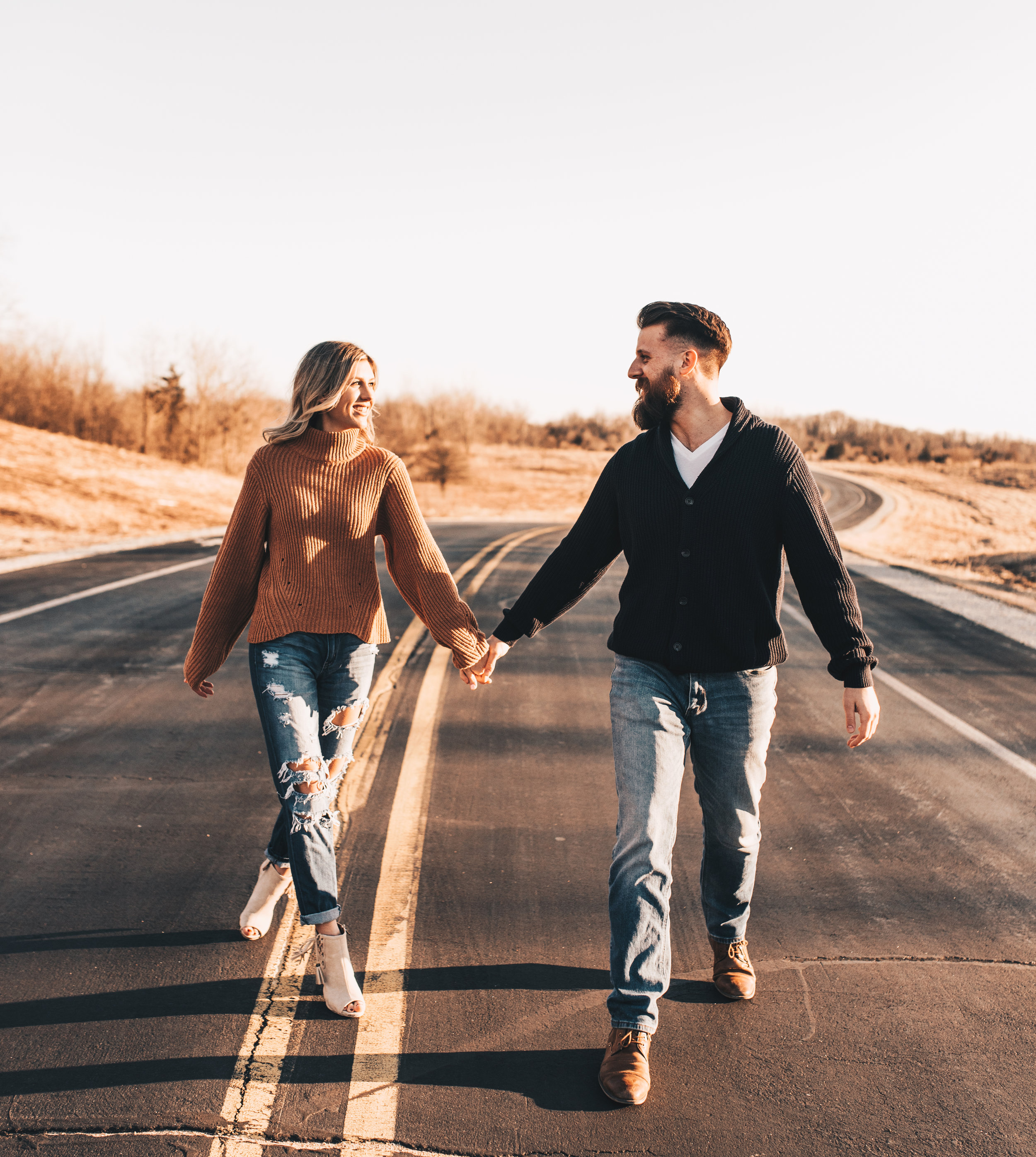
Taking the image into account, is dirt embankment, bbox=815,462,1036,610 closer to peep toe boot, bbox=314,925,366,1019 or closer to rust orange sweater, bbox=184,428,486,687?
rust orange sweater, bbox=184,428,486,687

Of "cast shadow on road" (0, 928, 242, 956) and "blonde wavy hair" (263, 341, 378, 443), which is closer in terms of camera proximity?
"blonde wavy hair" (263, 341, 378, 443)

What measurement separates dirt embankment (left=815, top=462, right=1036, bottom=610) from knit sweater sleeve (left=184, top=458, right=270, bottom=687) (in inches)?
506

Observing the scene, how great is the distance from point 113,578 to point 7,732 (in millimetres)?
6781

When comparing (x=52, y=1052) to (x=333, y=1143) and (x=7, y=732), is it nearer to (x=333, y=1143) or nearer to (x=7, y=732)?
(x=333, y=1143)

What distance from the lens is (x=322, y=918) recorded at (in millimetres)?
3111

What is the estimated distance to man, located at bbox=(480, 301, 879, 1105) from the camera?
299cm

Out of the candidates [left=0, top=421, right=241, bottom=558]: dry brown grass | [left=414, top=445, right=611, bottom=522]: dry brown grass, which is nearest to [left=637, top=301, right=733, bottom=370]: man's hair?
[left=0, top=421, right=241, bottom=558]: dry brown grass

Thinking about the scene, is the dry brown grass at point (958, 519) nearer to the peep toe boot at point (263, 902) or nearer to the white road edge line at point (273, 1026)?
the white road edge line at point (273, 1026)

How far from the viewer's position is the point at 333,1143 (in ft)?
8.05

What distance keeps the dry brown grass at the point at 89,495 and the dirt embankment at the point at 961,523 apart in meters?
15.1

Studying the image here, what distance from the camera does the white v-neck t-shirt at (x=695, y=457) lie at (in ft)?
10.2

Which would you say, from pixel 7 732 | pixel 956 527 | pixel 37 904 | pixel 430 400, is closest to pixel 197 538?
pixel 7 732

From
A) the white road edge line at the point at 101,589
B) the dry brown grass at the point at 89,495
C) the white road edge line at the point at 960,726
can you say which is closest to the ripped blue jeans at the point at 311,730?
the white road edge line at the point at 960,726

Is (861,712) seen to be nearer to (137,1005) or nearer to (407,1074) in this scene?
(407,1074)
